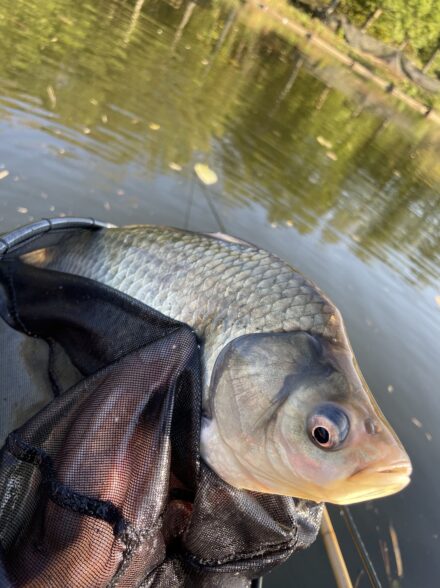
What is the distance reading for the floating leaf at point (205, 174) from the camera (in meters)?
6.49

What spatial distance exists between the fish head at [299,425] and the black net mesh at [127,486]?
9cm

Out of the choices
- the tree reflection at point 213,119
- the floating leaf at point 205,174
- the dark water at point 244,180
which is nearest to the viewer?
the dark water at point 244,180

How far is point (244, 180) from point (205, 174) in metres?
0.90

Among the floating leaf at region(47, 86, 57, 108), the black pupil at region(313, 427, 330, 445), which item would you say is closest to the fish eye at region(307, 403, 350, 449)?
the black pupil at region(313, 427, 330, 445)

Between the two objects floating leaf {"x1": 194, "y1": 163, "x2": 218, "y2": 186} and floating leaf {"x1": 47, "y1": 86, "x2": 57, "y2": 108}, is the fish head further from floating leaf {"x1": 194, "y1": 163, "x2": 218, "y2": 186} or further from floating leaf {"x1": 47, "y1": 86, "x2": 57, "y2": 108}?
floating leaf {"x1": 47, "y1": 86, "x2": 57, "y2": 108}

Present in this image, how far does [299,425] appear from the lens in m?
1.43

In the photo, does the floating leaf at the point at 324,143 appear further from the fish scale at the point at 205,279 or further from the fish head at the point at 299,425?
the fish head at the point at 299,425

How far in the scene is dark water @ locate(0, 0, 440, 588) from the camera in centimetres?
442

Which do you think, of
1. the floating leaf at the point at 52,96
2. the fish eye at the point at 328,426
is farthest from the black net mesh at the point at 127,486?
the floating leaf at the point at 52,96

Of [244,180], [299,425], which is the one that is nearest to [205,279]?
[299,425]

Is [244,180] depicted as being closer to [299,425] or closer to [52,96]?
[52,96]

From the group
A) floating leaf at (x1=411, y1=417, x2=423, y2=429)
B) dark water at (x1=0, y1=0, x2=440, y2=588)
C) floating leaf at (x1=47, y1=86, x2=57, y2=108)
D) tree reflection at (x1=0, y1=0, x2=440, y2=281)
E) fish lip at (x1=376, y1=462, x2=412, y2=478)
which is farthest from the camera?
tree reflection at (x1=0, y1=0, x2=440, y2=281)

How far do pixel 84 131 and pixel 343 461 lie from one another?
5.74m

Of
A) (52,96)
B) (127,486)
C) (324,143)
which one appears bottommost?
(52,96)
